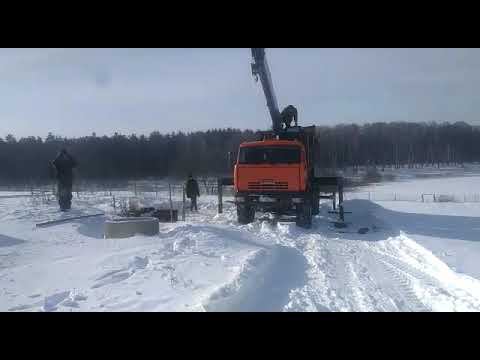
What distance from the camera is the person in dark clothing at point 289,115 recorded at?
62.2 feet

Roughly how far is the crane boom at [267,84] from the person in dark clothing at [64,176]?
26.2 ft

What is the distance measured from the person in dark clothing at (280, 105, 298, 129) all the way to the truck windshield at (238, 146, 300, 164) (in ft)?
12.1

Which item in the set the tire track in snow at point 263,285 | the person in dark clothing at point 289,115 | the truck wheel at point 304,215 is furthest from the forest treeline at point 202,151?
the tire track in snow at point 263,285

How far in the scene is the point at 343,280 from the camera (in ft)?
25.0

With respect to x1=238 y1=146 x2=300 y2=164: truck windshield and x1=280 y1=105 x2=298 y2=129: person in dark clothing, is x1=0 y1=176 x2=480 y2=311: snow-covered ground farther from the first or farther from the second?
x1=280 y1=105 x2=298 y2=129: person in dark clothing

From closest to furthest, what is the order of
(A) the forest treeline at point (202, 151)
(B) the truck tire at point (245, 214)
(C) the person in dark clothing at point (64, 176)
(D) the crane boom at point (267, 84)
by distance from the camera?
(D) the crane boom at point (267, 84)
(B) the truck tire at point (245, 214)
(C) the person in dark clothing at point (64, 176)
(A) the forest treeline at point (202, 151)

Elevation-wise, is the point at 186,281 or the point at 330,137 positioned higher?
the point at 330,137

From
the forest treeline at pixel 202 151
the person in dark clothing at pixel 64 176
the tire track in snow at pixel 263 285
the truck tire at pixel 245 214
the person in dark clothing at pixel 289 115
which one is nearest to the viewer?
the tire track in snow at pixel 263 285

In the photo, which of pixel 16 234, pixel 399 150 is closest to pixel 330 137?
pixel 399 150

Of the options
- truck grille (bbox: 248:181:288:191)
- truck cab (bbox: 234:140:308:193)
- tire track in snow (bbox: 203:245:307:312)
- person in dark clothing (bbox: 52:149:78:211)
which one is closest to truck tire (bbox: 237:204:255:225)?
truck cab (bbox: 234:140:308:193)

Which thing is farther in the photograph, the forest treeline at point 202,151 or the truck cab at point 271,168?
the forest treeline at point 202,151

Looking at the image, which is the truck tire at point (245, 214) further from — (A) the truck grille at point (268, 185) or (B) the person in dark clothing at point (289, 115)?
(B) the person in dark clothing at point (289, 115)
